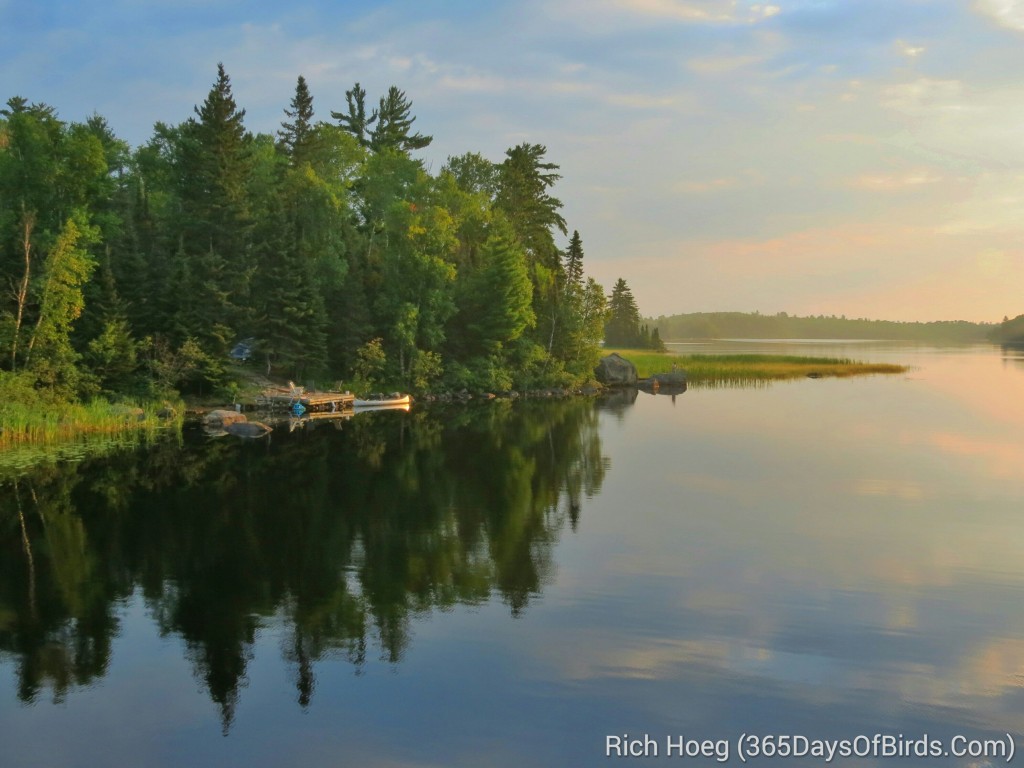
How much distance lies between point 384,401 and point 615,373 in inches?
1355

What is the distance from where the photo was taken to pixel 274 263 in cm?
5772

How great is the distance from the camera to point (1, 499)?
25.8 metres

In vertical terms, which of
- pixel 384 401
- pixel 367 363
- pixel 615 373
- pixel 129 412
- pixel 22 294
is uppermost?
pixel 22 294

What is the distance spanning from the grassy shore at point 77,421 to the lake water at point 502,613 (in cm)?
579

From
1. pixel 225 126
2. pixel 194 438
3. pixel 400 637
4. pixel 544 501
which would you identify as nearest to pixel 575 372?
pixel 225 126

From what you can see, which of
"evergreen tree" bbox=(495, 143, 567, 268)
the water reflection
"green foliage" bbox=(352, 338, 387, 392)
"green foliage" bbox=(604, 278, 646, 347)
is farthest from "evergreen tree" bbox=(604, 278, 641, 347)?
the water reflection

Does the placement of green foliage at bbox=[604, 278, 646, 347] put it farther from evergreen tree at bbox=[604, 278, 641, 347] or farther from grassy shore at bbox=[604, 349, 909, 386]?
grassy shore at bbox=[604, 349, 909, 386]

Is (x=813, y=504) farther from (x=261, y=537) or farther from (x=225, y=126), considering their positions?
(x=225, y=126)

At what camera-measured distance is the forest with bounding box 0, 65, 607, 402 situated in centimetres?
4403

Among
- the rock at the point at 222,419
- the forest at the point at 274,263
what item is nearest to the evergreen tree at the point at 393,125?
the forest at the point at 274,263

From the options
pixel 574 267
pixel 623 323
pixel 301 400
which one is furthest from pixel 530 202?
pixel 623 323

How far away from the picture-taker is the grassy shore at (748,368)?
289 ft

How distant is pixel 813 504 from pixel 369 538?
14770 millimetres

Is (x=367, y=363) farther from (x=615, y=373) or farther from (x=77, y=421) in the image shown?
(x=615, y=373)
